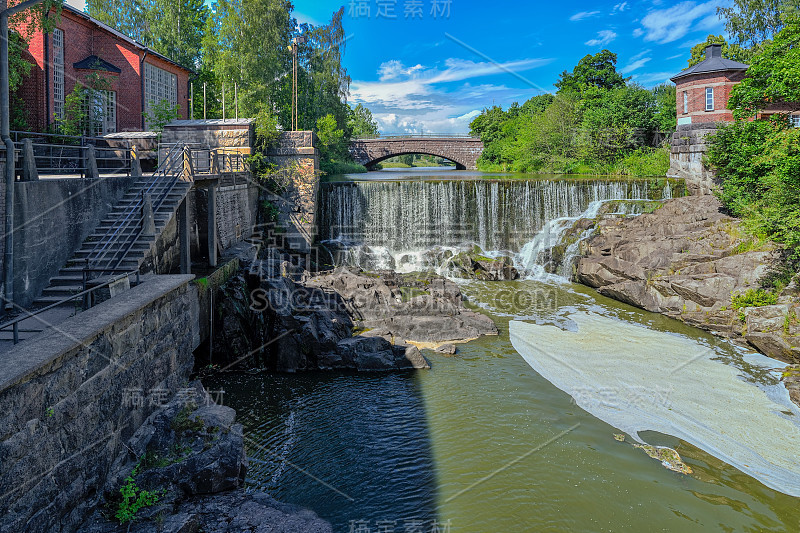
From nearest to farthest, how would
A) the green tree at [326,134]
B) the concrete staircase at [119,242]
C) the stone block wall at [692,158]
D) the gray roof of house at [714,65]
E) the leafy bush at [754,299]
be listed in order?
the concrete staircase at [119,242] < the leafy bush at [754,299] < the stone block wall at [692,158] < the gray roof of house at [714,65] < the green tree at [326,134]

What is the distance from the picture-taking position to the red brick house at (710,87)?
32562mm

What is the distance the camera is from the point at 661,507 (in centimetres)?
777

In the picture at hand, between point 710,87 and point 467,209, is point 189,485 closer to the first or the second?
point 467,209

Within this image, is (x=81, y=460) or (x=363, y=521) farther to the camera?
(x=363, y=521)

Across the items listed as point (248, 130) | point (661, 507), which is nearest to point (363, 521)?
point (661, 507)

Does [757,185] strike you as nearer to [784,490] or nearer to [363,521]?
[784,490]

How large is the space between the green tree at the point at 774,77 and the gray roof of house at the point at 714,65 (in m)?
13.9

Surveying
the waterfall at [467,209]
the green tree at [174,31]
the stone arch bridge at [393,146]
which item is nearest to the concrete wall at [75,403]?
the waterfall at [467,209]

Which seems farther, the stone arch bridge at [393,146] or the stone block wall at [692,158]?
the stone arch bridge at [393,146]

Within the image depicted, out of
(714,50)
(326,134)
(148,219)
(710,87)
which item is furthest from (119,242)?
(714,50)

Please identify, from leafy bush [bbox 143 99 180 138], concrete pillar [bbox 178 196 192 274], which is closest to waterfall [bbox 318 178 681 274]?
leafy bush [bbox 143 99 180 138]

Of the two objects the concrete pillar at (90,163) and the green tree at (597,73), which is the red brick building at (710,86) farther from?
the concrete pillar at (90,163)

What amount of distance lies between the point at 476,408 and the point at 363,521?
4.17 meters

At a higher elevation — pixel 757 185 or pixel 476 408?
pixel 757 185
